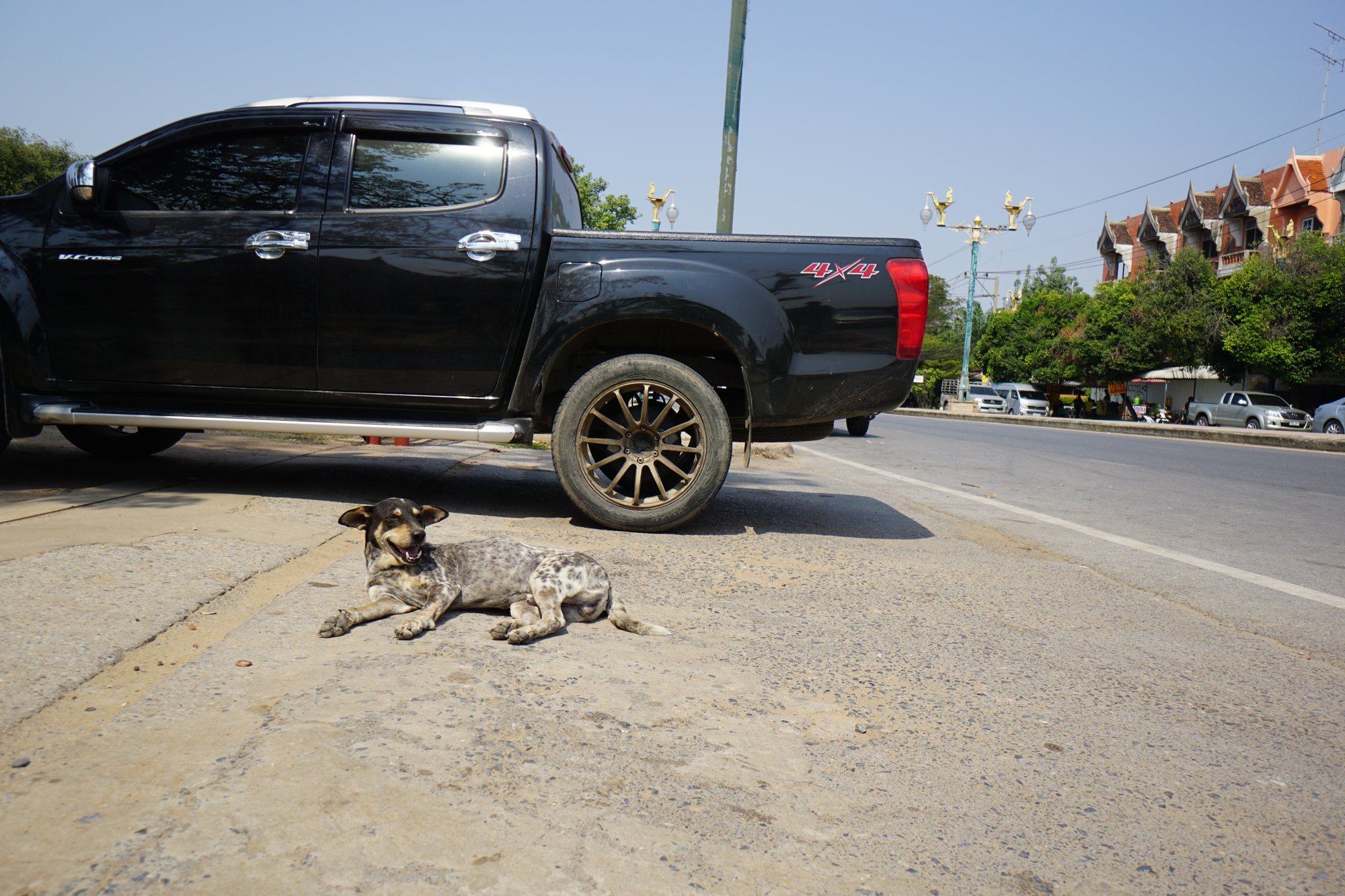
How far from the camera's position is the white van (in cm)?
4459

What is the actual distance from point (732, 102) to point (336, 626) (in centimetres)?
835

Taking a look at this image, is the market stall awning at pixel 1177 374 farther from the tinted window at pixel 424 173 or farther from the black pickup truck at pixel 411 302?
the tinted window at pixel 424 173

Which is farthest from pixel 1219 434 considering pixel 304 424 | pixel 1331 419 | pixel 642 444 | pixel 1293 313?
pixel 304 424

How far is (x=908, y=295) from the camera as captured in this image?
4.89 m

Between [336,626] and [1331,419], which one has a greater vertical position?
[1331,419]

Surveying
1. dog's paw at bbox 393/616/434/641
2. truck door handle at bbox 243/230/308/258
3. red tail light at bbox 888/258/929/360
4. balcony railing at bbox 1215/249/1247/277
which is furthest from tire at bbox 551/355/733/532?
balcony railing at bbox 1215/249/1247/277

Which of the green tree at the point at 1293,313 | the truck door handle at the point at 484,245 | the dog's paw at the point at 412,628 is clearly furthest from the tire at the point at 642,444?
the green tree at the point at 1293,313

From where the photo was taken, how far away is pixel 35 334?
5.12 m

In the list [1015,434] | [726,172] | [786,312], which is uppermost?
[726,172]

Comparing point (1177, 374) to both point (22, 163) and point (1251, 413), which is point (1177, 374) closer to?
point (1251, 413)

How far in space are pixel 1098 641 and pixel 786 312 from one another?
2.24m

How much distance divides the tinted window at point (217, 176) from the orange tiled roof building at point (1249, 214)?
43.1 m

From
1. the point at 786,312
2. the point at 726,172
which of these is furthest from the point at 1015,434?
the point at 786,312

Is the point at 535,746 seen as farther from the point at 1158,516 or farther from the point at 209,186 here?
the point at 1158,516
